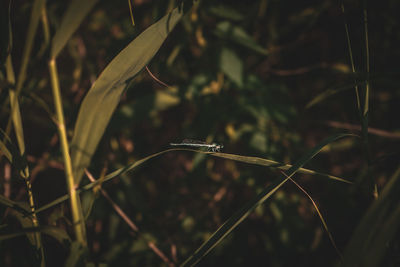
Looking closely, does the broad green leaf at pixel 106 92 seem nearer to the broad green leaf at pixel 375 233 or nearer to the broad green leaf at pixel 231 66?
the broad green leaf at pixel 375 233

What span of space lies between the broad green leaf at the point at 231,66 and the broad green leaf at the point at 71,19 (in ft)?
1.91

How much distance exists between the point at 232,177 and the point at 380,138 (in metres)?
0.68

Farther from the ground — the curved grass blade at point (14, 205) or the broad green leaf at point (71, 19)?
the broad green leaf at point (71, 19)

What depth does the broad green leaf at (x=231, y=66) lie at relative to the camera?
2.97ft

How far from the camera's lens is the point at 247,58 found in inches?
54.3

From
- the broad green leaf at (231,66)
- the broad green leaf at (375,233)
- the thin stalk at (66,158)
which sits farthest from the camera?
the broad green leaf at (231,66)

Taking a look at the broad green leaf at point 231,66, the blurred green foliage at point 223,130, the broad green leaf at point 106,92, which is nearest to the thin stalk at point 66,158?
the broad green leaf at point 106,92

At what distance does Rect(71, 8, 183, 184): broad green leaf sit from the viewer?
422 millimetres

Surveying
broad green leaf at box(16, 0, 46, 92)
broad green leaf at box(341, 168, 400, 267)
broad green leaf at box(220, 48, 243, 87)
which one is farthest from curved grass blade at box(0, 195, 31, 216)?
broad green leaf at box(220, 48, 243, 87)

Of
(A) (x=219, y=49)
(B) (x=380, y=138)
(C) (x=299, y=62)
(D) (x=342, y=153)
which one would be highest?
(A) (x=219, y=49)

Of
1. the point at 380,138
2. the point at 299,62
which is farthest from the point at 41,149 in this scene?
the point at 380,138

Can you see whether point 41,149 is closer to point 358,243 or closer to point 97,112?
point 97,112

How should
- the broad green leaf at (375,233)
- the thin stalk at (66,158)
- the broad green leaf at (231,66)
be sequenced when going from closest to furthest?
the broad green leaf at (375,233), the thin stalk at (66,158), the broad green leaf at (231,66)

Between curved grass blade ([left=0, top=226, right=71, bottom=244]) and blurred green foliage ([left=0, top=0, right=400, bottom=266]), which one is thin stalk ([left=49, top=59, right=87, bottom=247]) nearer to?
curved grass blade ([left=0, top=226, right=71, bottom=244])
